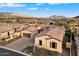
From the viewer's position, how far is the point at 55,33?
2.33 metres

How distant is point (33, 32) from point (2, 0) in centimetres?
67

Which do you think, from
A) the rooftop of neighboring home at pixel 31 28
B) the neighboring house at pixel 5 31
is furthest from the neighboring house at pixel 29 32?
the neighboring house at pixel 5 31

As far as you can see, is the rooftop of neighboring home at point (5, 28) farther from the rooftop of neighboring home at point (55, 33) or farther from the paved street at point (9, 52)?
the rooftop of neighboring home at point (55, 33)

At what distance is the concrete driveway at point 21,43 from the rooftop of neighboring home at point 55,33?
7.3 inches

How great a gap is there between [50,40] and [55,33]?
0.13m

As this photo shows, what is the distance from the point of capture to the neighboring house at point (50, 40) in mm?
2279

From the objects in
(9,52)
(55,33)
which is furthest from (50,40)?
(9,52)

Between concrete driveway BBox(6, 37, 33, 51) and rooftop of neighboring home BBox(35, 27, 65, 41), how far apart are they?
18cm

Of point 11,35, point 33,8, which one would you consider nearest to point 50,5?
point 33,8

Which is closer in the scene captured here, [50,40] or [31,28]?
[50,40]

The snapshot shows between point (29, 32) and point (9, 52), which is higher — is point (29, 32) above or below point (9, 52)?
above

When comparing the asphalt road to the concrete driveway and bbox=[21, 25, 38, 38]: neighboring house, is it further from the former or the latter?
bbox=[21, 25, 38, 38]: neighboring house

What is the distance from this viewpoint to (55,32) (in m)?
2.35

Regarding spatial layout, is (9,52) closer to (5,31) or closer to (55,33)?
(5,31)
